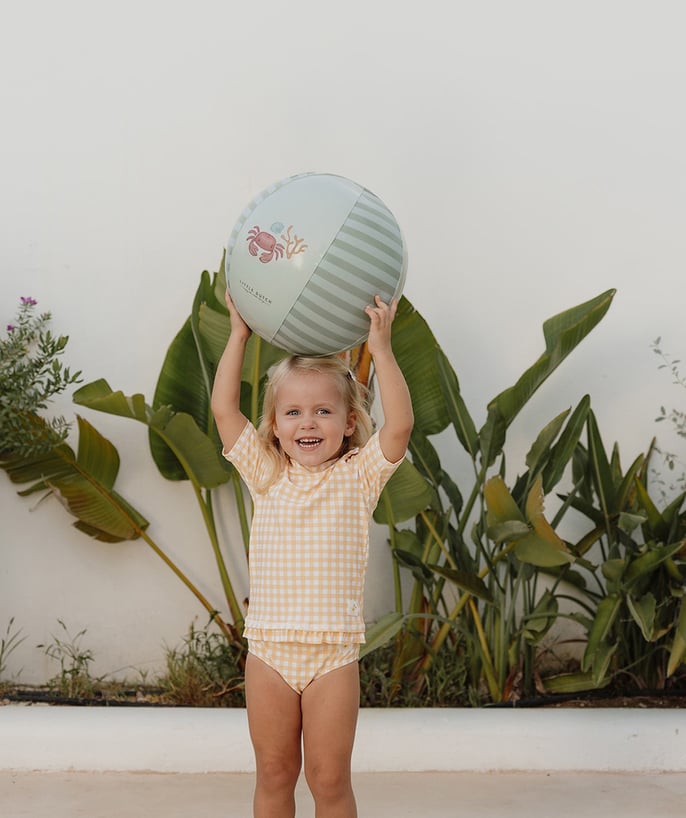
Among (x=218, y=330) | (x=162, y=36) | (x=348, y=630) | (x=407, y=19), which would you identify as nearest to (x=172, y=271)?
(x=218, y=330)

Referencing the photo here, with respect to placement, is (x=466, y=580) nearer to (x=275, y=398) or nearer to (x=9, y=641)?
(x=275, y=398)

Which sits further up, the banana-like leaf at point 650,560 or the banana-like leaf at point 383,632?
the banana-like leaf at point 650,560

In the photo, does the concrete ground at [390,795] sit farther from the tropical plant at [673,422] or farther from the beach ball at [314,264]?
the beach ball at [314,264]

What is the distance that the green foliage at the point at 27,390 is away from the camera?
142 inches

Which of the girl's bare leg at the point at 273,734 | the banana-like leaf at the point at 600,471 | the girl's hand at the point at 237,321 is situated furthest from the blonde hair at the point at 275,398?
the banana-like leaf at the point at 600,471

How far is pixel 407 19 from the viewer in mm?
3998

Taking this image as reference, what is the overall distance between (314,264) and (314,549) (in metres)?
0.60

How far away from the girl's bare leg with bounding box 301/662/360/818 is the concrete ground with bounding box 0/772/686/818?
0.68 m

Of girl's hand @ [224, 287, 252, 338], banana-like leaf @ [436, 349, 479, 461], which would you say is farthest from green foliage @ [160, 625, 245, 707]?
girl's hand @ [224, 287, 252, 338]

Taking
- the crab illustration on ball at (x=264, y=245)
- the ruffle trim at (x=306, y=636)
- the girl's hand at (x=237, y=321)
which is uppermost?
the crab illustration on ball at (x=264, y=245)

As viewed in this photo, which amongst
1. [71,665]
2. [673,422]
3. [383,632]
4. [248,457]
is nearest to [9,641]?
[71,665]

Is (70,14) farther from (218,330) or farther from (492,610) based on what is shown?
(492,610)

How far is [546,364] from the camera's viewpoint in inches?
136

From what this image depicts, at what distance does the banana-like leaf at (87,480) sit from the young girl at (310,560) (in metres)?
1.55
